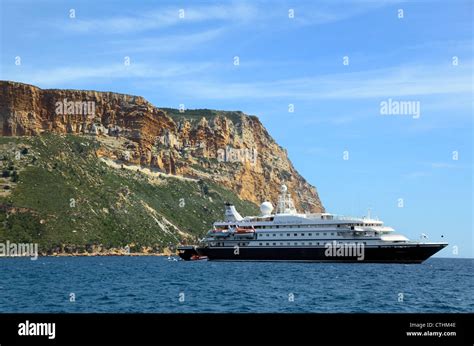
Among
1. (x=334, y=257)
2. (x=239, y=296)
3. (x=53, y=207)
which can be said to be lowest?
(x=334, y=257)

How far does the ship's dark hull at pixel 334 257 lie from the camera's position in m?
103

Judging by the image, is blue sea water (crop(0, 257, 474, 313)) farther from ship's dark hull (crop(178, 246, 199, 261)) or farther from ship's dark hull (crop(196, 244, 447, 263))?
ship's dark hull (crop(178, 246, 199, 261))

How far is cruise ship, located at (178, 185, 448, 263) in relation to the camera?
104 metres

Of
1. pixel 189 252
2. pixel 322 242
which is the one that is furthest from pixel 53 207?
pixel 322 242

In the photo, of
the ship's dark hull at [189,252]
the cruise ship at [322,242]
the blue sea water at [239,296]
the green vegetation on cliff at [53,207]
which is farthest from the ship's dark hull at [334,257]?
the green vegetation on cliff at [53,207]

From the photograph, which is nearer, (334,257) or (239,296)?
(239,296)

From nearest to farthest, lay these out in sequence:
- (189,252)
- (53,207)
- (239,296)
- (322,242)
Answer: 1. (239,296)
2. (322,242)
3. (189,252)
4. (53,207)

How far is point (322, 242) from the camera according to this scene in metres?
108

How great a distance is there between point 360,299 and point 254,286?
13033 millimetres

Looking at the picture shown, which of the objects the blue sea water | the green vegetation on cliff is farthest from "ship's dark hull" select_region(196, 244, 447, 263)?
the green vegetation on cliff

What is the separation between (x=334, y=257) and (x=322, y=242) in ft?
10.8

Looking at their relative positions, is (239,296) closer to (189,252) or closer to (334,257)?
(334,257)
